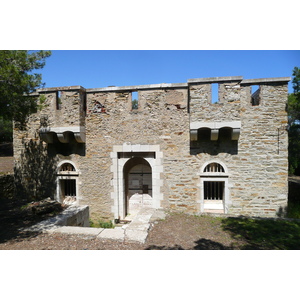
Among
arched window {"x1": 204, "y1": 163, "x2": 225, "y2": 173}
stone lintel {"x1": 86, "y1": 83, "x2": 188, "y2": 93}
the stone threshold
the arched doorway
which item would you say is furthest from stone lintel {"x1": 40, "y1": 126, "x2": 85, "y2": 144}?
arched window {"x1": 204, "y1": 163, "x2": 225, "y2": 173}

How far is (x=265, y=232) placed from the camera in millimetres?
4633

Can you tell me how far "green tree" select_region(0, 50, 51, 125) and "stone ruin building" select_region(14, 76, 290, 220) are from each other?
2.09 ft

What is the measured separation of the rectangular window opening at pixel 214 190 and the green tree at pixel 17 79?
6.87m

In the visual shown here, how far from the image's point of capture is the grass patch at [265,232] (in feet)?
13.0

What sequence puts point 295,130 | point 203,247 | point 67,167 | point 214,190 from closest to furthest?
point 203,247 → point 214,190 → point 67,167 → point 295,130

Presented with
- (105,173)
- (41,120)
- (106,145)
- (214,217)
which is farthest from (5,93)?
(214,217)

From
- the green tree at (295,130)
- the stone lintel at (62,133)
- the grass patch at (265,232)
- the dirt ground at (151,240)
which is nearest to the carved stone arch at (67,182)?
the stone lintel at (62,133)

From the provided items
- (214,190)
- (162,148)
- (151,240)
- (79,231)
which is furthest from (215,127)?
(79,231)

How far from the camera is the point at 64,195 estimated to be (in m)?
8.25

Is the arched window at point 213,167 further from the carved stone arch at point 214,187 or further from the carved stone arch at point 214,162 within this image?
the carved stone arch at point 214,162

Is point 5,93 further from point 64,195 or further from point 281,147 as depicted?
point 281,147

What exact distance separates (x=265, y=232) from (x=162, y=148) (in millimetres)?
4032

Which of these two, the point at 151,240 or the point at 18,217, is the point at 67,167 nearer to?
the point at 18,217

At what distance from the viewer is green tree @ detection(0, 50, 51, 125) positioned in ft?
16.8
